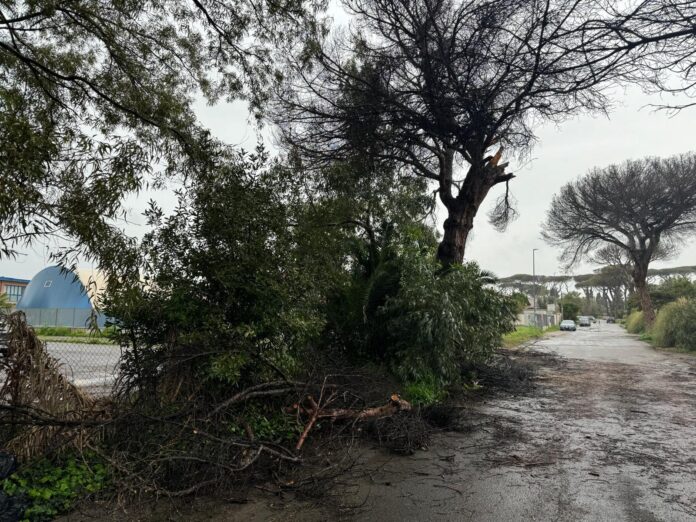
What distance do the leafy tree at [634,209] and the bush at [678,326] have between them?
7.10 metres

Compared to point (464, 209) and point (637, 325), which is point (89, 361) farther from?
point (637, 325)

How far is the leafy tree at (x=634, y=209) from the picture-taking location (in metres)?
29.7

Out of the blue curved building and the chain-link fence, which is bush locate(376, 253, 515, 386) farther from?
the blue curved building

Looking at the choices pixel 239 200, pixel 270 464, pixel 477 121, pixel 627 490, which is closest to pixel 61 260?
pixel 239 200

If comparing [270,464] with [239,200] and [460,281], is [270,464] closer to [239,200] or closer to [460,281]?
[239,200]

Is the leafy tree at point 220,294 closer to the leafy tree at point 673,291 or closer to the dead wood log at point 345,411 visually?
the dead wood log at point 345,411

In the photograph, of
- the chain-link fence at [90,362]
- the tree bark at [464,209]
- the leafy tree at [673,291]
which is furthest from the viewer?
the leafy tree at [673,291]

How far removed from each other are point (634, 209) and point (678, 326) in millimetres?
9830

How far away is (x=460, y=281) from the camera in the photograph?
946cm

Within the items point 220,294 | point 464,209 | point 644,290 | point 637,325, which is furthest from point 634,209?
point 220,294

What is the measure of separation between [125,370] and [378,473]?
2936mm

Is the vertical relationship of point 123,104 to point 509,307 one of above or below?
above


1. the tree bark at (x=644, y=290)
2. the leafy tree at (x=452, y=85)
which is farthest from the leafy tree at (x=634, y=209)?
the leafy tree at (x=452, y=85)

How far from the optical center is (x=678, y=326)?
81.5ft
